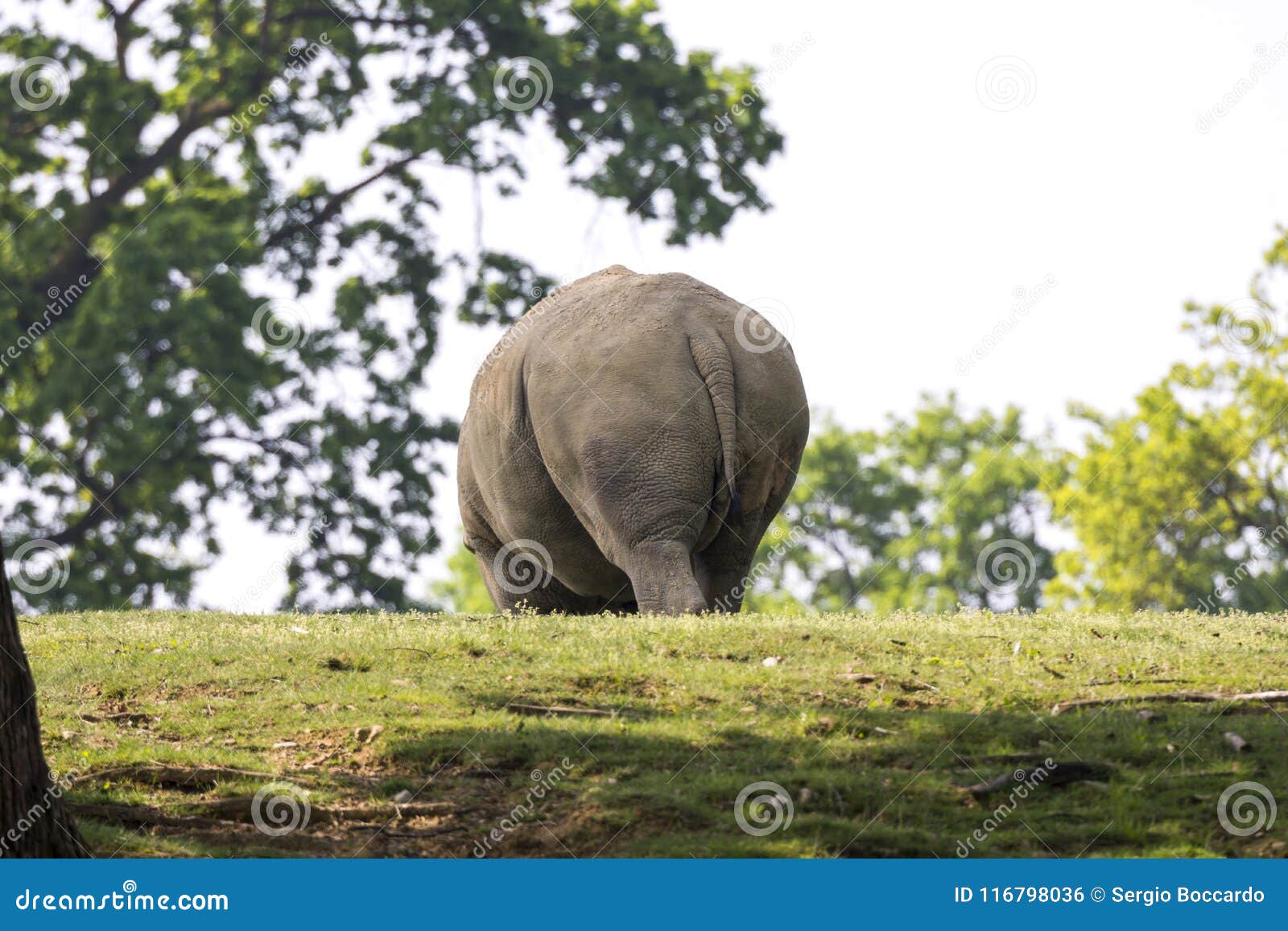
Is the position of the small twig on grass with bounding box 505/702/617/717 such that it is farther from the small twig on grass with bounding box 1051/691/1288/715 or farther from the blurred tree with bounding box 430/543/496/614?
the blurred tree with bounding box 430/543/496/614

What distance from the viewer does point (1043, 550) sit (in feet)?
170

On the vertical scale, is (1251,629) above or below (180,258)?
below

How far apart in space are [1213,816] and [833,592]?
44517mm

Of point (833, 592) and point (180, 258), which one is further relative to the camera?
point (833, 592)

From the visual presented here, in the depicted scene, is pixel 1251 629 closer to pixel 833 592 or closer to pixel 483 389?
pixel 483 389

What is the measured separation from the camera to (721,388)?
11.9 meters

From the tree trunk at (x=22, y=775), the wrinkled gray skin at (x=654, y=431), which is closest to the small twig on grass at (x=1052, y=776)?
the tree trunk at (x=22, y=775)

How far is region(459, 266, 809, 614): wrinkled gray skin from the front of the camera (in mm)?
11883

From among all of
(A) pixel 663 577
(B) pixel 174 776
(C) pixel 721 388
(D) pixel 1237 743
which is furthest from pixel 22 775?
(C) pixel 721 388

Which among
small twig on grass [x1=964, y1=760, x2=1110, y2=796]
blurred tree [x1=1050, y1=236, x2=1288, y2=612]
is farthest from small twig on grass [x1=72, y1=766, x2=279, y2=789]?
blurred tree [x1=1050, y1=236, x2=1288, y2=612]

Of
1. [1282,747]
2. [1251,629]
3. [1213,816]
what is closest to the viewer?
[1213,816]

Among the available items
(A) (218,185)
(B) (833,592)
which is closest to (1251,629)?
(A) (218,185)

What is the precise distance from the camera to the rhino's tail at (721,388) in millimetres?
11922

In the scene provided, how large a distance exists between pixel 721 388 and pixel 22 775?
6.40 metres
